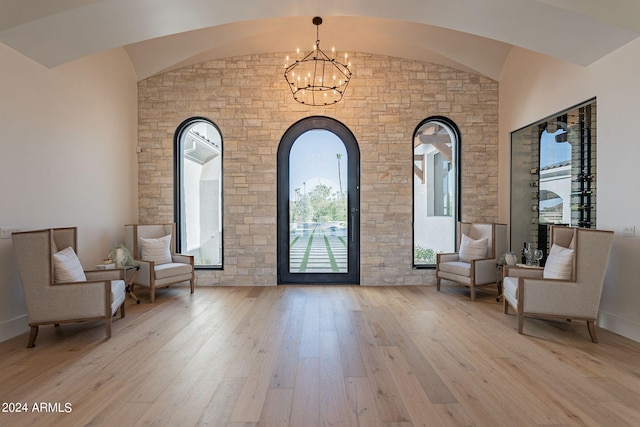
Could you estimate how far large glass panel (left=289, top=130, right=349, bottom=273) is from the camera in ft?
19.1

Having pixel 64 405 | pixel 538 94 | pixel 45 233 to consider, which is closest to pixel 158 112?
pixel 45 233

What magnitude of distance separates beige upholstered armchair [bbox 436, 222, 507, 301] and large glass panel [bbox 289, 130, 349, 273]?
1.62 meters

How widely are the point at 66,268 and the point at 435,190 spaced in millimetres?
5191

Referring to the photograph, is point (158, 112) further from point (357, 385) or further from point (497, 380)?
point (497, 380)

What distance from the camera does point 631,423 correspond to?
2031mm

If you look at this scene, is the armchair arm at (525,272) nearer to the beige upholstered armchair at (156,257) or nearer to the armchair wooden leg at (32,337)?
the beige upholstered armchair at (156,257)

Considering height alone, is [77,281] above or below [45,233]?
below

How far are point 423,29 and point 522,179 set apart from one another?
2658 mm

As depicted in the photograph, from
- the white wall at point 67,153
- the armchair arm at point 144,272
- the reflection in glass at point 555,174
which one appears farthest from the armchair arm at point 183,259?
the reflection in glass at point 555,174

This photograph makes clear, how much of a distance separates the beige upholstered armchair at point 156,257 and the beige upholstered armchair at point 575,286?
169 inches

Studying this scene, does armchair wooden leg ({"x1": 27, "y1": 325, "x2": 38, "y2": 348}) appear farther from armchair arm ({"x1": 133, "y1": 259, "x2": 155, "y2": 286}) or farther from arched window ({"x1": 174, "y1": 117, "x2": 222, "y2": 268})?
arched window ({"x1": 174, "y1": 117, "x2": 222, "y2": 268})

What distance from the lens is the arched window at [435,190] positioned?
5.89 m

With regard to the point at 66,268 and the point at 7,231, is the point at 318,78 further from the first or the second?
the point at 7,231

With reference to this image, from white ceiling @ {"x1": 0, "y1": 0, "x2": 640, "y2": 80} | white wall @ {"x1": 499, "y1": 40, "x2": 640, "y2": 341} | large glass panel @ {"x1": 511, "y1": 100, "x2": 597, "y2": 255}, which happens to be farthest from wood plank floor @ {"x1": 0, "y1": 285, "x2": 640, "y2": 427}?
white ceiling @ {"x1": 0, "y1": 0, "x2": 640, "y2": 80}
